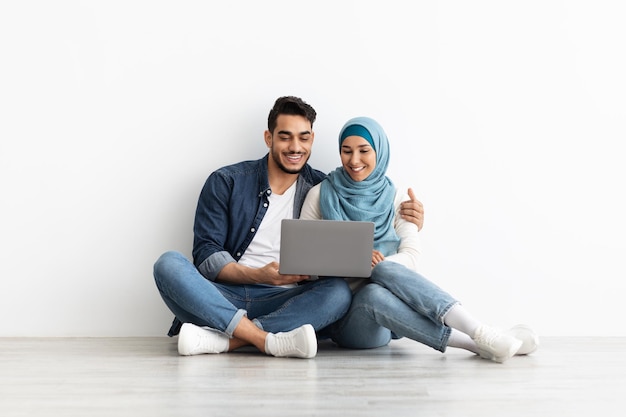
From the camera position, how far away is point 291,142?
3.42 m

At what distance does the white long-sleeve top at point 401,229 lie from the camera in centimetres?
328

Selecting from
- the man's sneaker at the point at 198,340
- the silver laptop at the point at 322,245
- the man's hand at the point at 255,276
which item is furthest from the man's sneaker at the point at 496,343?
the man's sneaker at the point at 198,340

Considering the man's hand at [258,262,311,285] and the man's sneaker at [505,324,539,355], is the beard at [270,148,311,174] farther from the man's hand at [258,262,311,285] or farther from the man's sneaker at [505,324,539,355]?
the man's sneaker at [505,324,539,355]

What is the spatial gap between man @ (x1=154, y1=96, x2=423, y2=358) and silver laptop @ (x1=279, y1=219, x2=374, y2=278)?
0.75ft

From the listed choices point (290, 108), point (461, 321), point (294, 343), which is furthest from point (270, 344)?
point (290, 108)

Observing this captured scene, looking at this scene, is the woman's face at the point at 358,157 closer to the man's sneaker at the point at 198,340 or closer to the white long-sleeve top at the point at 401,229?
the white long-sleeve top at the point at 401,229

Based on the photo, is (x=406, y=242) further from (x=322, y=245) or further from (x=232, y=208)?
(x=232, y=208)

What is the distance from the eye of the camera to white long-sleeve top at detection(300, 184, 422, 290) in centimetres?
328

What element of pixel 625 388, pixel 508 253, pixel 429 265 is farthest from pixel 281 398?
pixel 508 253

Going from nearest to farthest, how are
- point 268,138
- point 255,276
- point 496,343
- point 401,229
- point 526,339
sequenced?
point 496,343, point 526,339, point 255,276, point 401,229, point 268,138

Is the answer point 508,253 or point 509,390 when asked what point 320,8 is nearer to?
point 508,253

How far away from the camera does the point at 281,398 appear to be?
2.19 meters

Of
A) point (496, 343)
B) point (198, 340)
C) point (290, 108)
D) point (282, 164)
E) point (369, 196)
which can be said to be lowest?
point (198, 340)

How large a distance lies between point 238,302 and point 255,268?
17 centimetres
